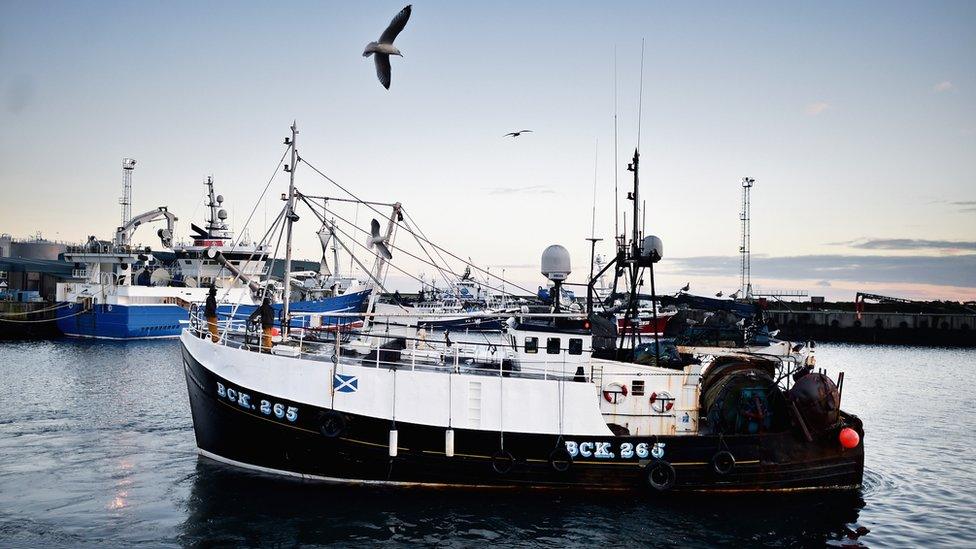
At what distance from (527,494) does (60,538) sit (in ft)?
37.0

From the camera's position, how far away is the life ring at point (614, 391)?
64.9 ft

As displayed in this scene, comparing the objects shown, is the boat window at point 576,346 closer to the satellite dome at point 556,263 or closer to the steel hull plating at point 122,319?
the satellite dome at point 556,263

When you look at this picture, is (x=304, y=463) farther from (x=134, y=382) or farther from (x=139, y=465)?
(x=134, y=382)

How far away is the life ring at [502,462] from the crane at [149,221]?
63544mm

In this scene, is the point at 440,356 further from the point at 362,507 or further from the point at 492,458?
the point at 362,507

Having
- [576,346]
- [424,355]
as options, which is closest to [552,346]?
[576,346]

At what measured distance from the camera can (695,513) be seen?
18109mm

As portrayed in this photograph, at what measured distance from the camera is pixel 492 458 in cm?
1841

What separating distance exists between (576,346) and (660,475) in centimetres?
417

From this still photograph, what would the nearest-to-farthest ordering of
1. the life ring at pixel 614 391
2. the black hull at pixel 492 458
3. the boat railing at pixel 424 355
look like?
the black hull at pixel 492 458, the boat railing at pixel 424 355, the life ring at pixel 614 391

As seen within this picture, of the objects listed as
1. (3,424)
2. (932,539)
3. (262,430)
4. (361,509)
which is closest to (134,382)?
(3,424)

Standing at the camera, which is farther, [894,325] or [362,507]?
[894,325]

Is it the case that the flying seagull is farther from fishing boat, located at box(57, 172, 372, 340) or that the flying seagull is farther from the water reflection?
fishing boat, located at box(57, 172, 372, 340)

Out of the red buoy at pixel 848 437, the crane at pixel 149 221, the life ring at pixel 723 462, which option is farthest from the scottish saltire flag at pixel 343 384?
the crane at pixel 149 221
